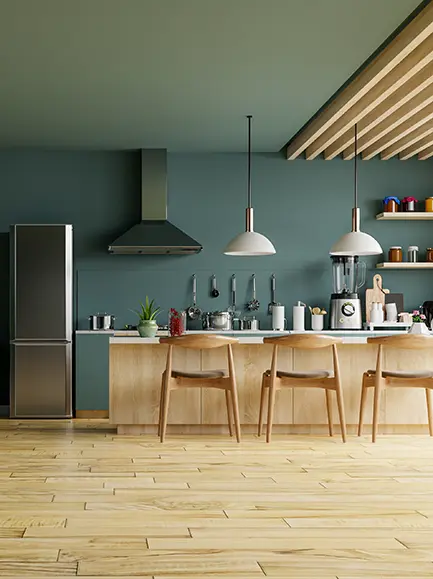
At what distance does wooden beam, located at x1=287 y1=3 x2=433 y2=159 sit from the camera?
429 cm

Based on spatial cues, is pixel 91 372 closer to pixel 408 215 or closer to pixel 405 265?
pixel 405 265

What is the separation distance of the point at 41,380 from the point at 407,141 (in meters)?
3.97

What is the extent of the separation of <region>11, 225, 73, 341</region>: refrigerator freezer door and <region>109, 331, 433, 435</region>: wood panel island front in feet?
4.76

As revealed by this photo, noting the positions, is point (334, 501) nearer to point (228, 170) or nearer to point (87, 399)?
point (87, 399)

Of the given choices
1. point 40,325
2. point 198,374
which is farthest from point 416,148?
point 40,325

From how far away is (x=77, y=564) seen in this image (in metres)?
2.79

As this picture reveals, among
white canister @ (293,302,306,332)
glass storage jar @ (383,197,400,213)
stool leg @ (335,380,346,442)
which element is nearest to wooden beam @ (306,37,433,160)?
glass storage jar @ (383,197,400,213)

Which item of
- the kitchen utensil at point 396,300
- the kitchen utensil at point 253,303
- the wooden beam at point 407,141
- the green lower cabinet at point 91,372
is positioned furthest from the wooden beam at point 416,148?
the green lower cabinet at point 91,372

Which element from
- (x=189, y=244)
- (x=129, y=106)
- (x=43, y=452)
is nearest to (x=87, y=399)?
(x=189, y=244)

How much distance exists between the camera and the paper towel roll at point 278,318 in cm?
785

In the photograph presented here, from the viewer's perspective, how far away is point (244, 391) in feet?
19.9

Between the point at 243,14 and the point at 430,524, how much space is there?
2.70 m

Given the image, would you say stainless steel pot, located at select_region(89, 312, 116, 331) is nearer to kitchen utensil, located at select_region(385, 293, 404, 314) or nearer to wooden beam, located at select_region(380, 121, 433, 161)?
kitchen utensil, located at select_region(385, 293, 404, 314)

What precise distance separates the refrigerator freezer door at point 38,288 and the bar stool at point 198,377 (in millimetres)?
1924
